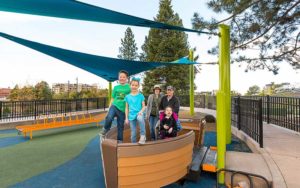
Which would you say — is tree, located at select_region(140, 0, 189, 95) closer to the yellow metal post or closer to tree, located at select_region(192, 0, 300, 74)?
tree, located at select_region(192, 0, 300, 74)

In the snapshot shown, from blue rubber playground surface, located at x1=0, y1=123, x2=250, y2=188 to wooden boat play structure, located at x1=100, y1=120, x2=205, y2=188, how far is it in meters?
0.84

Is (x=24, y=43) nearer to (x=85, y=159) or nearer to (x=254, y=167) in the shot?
(x=85, y=159)

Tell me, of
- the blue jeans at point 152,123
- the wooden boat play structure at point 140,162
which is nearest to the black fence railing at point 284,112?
the blue jeans at point 152,123

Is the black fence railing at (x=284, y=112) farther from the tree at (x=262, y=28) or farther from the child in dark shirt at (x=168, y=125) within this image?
the child in dark shirt at (x=168, y=125)

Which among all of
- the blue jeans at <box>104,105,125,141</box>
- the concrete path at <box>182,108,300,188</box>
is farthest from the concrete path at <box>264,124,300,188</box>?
the blue jeans at <box>104,105,125,141</box>

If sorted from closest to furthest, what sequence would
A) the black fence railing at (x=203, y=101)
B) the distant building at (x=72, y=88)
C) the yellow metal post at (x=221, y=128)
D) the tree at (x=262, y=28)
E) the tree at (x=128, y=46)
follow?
1. the yellow metal post at (x=221, y=128)
2. the tree at (x=262, y=28)
3. the black fence railing at (x=203, y=101)
4. the distant building at (x=72, y=88)
5. the tree at (x=128, y=46)

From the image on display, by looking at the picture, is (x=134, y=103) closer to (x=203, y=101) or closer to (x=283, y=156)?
(x=283, y=156)

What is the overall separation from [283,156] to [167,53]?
999 inches

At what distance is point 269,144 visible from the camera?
5.86 m

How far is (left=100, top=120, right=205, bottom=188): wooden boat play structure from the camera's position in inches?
125

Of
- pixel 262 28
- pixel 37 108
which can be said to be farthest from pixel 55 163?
pixel 262 28

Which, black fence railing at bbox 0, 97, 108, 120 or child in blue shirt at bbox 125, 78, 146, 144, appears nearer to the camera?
child in blue shirt at bbox 125, 78, 146, 144

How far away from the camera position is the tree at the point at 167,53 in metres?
29.0

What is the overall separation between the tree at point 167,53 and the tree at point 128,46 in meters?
8.50
